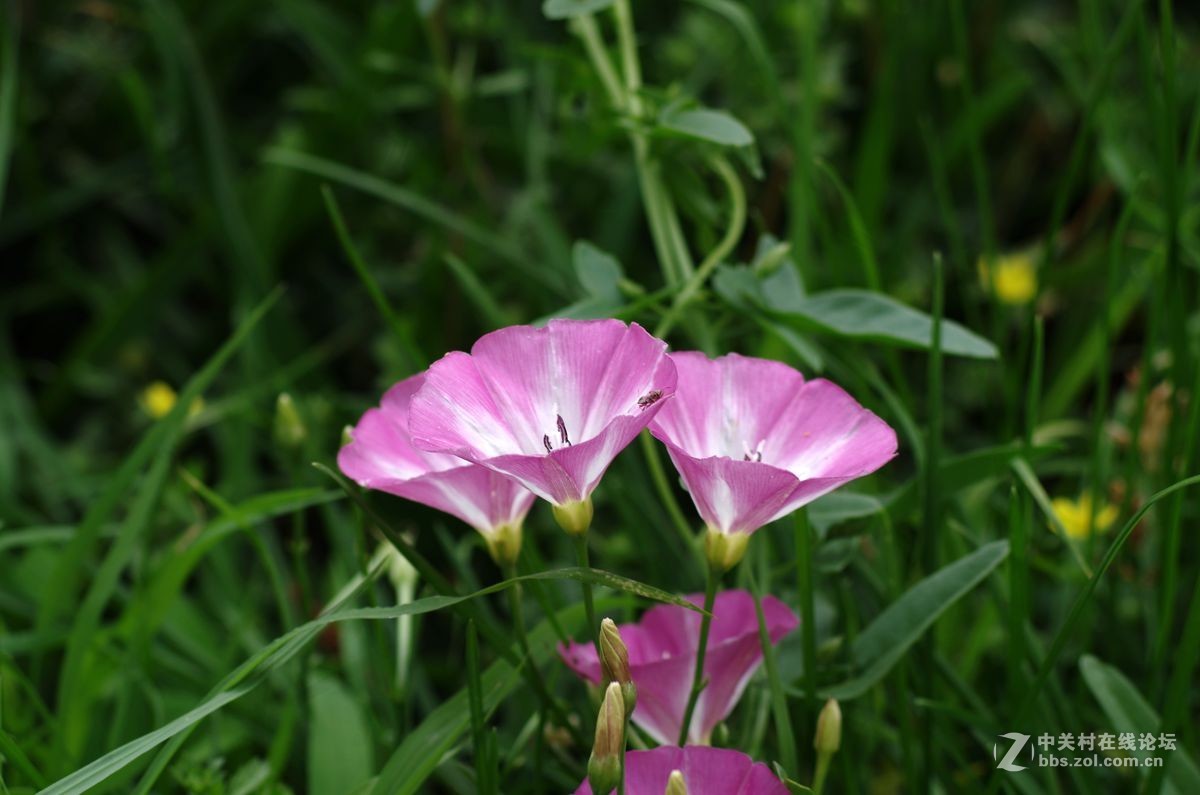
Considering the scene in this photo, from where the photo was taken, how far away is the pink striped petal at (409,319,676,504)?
59 cm

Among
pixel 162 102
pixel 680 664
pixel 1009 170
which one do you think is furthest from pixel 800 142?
pixel 162 102

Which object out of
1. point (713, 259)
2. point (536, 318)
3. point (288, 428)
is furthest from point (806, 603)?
point (536, 318)

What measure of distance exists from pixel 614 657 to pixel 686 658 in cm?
14

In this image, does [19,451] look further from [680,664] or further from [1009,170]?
[1009,170]

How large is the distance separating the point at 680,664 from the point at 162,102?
1.41 metres

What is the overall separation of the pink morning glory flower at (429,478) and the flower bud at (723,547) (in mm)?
107

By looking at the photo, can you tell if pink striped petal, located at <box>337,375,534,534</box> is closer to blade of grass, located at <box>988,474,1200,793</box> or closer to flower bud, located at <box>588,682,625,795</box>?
flower bud, located at <box>588,682,625,795</box>

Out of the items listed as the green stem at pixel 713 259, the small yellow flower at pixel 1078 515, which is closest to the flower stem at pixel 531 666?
the green stem at pixel 713 259

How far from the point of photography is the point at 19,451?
1493 millimetres

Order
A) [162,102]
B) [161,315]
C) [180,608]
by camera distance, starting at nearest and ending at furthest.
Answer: [180,608] → [161,315] → [162,102]

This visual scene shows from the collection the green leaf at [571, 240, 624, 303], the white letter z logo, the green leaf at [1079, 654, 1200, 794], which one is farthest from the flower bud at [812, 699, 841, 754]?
the green leaf at [571, 240, 624, 303]

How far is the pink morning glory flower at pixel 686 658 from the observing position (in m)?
0.69

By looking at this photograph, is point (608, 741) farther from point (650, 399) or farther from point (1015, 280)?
point (1015, 280)

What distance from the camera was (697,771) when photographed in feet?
2.05
